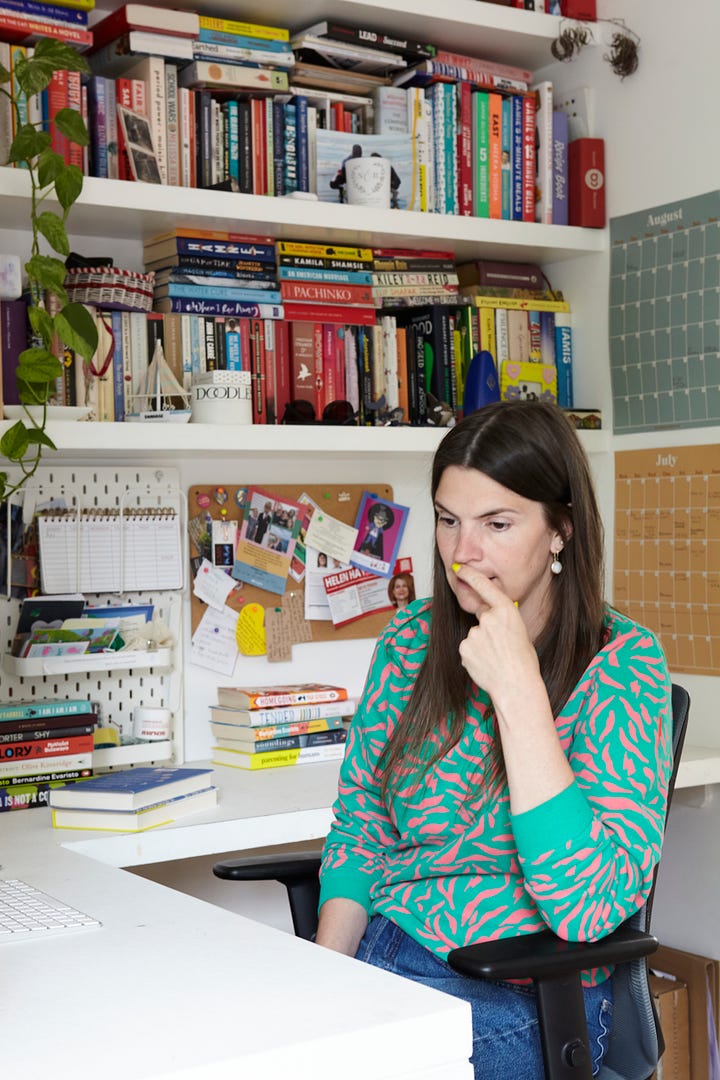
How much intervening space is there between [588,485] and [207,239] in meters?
1.18

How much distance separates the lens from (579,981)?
137cm

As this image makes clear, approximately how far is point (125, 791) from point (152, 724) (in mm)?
480

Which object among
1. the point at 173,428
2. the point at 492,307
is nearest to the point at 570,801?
the point at 173,428

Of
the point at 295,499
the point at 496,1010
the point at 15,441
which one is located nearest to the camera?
the point at 496,1010

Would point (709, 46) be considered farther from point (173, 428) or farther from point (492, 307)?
point (173, 428)

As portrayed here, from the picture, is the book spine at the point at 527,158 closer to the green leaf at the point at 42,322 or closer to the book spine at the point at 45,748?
the green leaf at the point at 42,322

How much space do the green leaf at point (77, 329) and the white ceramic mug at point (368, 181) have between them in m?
0.70

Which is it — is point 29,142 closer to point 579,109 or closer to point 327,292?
point 327,292

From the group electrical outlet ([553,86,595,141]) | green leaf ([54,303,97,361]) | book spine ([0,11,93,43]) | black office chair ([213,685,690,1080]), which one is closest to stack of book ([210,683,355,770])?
green leaf ([54,303,97,361])

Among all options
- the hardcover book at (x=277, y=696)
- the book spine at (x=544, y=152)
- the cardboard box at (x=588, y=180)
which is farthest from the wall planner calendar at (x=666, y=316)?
the hardcover book at (x=277, y=696)

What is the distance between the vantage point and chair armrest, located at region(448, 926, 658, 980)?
1.29 m

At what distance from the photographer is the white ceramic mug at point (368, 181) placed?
2.59 metres

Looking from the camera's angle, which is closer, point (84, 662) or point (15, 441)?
point (15, 441)

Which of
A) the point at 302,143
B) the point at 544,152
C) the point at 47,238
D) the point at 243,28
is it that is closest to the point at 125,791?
the point at 47,238
